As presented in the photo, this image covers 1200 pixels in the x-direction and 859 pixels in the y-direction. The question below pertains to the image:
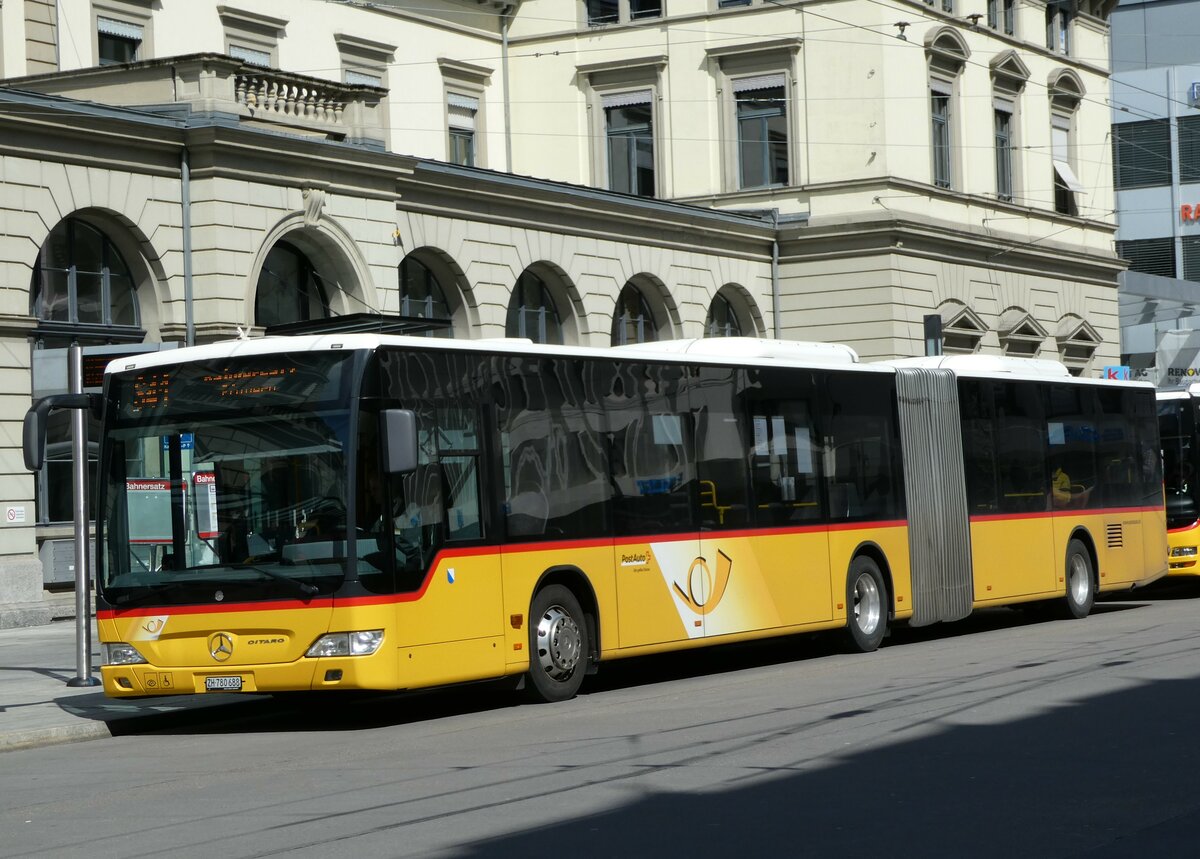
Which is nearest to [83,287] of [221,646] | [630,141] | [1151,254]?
[221,646]

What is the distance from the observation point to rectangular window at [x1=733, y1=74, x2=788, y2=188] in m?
41.8

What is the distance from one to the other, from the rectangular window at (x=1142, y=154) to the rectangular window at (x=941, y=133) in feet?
90.9

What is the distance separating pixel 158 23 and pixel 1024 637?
779 inches

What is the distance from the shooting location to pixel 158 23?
3272cm

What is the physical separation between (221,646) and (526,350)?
11.7 ft

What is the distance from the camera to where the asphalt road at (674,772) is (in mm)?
8523

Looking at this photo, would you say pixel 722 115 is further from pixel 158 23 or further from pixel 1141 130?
pixel 1141 130

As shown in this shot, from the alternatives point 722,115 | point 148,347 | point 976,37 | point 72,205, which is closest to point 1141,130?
point 976,37

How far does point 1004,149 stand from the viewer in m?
46.2

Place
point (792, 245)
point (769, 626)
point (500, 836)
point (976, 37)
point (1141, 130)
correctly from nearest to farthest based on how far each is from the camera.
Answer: point (500, 836), point (769, 626), point (792, 245), point (976, 37), point (1141, 130)

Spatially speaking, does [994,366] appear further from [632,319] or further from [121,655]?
[632,319]

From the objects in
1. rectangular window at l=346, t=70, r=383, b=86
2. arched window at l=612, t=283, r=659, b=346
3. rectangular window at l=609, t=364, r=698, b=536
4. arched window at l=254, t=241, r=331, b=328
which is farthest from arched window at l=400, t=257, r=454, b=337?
rectangular window at l=609, t=364, r=698, b=536

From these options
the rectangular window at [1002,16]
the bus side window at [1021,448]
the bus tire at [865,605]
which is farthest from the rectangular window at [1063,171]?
the bus tire at [865,605]

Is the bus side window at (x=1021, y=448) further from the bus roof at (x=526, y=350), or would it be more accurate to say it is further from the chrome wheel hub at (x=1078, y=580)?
the bus roof at (x=526, y=350)
